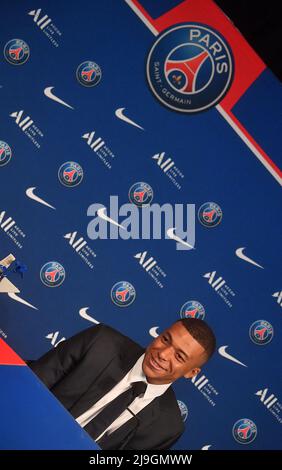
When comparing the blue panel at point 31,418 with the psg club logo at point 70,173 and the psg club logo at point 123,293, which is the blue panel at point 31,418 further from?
the psg club logo at point 70,173

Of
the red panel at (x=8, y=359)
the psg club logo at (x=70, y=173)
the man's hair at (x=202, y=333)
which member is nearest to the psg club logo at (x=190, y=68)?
the psg club logo at (x=70, y=173)

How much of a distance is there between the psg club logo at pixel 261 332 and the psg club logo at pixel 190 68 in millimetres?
1246

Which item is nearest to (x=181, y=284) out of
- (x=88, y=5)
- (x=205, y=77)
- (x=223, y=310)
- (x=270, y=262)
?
(x=223, y=310)

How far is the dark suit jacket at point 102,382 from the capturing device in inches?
129

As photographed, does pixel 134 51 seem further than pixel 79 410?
Yes

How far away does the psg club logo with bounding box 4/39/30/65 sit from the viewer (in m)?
3.74

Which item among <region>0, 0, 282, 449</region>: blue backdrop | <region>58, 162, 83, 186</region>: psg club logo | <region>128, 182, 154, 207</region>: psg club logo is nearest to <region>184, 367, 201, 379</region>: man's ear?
<region>0, 0, 282, 449</region>: blue backdrop

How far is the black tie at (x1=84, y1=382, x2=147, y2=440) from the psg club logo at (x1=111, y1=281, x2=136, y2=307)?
1.75ft

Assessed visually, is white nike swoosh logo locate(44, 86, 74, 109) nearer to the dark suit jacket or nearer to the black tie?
the dark suit jacket

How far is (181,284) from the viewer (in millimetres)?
3701

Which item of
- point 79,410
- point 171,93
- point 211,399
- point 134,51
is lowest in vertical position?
point 211,399

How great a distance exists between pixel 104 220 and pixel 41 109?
717mm

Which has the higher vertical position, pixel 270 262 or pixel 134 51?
pixel 134 51

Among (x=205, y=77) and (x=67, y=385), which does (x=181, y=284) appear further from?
(x=205, y=77)
